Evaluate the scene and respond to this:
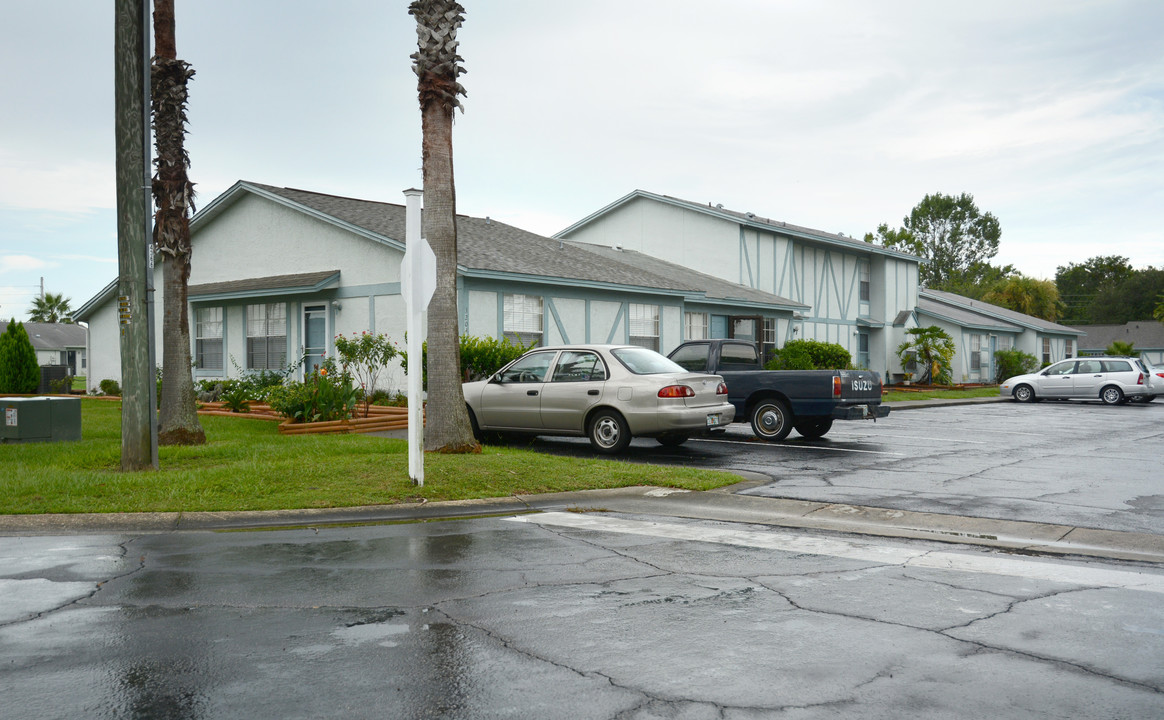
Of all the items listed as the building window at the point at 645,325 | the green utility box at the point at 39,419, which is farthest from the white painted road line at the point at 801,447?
the green utility box at the point at 39,419

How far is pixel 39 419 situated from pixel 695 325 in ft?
62.5

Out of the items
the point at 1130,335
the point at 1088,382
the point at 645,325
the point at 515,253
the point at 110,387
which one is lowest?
the point at 1088,382

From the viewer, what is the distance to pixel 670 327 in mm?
26562

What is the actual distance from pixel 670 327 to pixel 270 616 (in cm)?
2195

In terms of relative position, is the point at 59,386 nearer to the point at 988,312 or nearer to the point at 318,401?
the point at 318,401

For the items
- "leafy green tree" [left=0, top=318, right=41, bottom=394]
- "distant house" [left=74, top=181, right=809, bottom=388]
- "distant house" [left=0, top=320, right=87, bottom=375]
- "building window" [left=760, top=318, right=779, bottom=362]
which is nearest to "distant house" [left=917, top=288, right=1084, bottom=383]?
"building window" [left=760, top=318, right=779, bottom=362]

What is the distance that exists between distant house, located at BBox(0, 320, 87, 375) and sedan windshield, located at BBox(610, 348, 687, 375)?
227 ft

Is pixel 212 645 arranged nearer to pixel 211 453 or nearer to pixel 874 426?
pixel 211 453

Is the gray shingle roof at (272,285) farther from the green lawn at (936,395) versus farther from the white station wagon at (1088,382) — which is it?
the white station wagon at (1088,382)

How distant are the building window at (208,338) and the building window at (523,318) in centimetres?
893

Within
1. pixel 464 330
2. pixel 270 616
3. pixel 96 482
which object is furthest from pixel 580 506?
pixel 464 330

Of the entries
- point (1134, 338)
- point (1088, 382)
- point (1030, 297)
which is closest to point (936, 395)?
point (1088, 382)

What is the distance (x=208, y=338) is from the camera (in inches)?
999

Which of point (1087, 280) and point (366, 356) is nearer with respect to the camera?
point (366, 356)
